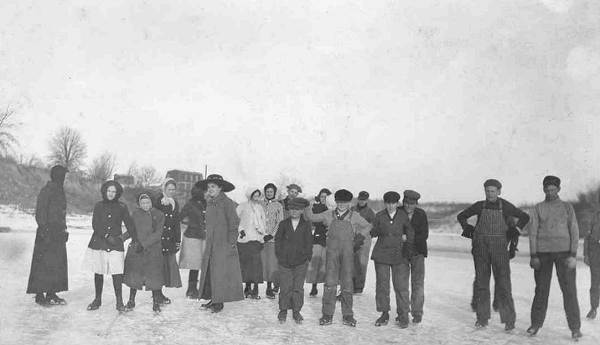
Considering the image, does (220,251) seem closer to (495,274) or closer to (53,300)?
(53,300)

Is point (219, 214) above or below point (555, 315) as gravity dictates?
above

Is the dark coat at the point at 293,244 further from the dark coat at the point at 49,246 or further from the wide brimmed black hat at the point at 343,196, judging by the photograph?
the dark coat at the point at 49,246

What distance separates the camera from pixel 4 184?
54000 mm

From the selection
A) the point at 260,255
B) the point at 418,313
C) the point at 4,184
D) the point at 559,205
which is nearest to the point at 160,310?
the point at 260,255

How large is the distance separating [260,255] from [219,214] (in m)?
1.56

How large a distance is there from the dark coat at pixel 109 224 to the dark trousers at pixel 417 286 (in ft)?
13.4

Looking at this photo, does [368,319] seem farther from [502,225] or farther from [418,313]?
[502,225]

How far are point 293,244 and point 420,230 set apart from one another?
1809 millimetres

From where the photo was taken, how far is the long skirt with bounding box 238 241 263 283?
8.88 m

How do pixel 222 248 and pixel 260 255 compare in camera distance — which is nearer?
pixel 222 248

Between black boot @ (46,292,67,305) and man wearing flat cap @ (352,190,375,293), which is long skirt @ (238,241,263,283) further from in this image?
black boot @ (46,292,67,305)

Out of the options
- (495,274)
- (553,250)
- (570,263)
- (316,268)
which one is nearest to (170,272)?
(316,268)

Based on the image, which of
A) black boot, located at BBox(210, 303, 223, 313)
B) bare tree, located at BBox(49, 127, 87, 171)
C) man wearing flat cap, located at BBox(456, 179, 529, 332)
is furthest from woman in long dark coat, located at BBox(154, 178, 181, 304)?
bare tree, located at BBox(49, 127, 87, 171)

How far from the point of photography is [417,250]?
7.18 metres
